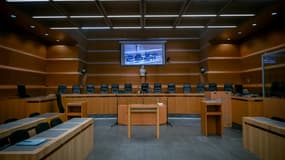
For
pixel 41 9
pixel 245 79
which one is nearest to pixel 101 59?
pixel 41 9

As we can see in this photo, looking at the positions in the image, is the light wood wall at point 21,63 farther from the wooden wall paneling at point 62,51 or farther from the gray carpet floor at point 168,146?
the gray carpet floor at point 168,146

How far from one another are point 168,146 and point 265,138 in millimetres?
1985

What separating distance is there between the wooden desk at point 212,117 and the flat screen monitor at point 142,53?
19.0 feet

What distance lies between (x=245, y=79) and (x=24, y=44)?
31.8 ft

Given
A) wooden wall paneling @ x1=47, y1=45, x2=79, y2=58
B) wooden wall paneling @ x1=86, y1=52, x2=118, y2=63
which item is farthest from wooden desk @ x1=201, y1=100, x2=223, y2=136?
wooden wall paneling @ x1=47, y1=45, x2=79, y2=58

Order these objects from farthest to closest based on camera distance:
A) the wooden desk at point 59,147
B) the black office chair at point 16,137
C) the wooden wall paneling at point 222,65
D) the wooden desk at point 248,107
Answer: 1. the wooden wall paneling at point 222,65
2. the wooden desk at point 248,107
3. the black office chair at point 16,137
4. the wooden desk at point 59,147

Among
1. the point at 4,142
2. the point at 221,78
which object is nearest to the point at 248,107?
the point at 221,78

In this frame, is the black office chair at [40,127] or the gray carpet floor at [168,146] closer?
the black office chair at [40,127]

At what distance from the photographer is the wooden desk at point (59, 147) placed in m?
1.84

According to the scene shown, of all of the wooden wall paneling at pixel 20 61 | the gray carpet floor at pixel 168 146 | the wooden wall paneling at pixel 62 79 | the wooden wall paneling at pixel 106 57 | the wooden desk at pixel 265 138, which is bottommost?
the gray carpet floor at pixel 168 146

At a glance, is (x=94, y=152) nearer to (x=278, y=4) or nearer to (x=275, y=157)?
(x=275, y=157)

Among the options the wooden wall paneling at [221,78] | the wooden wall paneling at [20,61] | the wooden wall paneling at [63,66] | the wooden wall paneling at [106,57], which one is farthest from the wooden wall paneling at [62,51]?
the wooden wall paneling at [221,78]

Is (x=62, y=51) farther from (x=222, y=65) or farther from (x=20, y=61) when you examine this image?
(x=222, y=65)

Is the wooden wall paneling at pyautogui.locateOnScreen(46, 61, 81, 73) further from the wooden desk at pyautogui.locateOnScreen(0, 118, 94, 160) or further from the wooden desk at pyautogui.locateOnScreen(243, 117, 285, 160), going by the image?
the wooden desk at pyautogui.locateOnScreen(243, 117, 285, 160)
